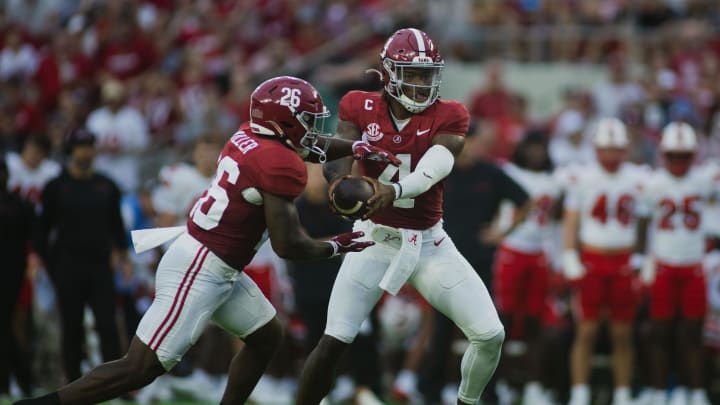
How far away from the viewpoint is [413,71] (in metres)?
6.01

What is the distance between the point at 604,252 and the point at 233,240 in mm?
3810

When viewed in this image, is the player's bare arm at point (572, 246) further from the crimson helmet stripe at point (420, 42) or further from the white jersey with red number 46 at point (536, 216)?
the crimson helmet stripe at point (420, 42)

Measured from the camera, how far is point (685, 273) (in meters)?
8.72

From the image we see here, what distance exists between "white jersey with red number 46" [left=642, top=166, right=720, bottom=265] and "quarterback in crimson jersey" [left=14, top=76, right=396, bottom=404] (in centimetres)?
355

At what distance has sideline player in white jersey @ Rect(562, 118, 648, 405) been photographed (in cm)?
856

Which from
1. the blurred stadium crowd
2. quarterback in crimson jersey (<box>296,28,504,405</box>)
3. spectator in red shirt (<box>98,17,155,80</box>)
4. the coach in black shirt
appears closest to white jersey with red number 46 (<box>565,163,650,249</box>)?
the blurred stadium crowd

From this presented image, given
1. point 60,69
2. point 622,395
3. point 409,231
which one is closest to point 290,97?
point 409,231

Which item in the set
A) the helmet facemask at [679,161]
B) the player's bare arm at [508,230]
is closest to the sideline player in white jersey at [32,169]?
the player's bare arm at [508,230]

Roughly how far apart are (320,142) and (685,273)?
383 cm

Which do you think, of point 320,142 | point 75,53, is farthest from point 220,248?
point 75,53

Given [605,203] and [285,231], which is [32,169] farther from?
[285,231]

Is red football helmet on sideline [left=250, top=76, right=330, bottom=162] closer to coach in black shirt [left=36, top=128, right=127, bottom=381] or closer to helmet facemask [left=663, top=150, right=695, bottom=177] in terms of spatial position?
coach in black shirt [left=36, top=128, right=127, bottom=381]

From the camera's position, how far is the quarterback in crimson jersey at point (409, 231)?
6.00m

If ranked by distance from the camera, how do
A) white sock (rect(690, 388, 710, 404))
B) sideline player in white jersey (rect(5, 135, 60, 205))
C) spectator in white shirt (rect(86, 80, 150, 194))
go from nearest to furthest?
white sock (rect(690, 388, 710, 404)) → sideline player in white jersey (rect(5, 135, 60, 205)) → spectator in white shirt (rect(86, 80, 150, 194))
